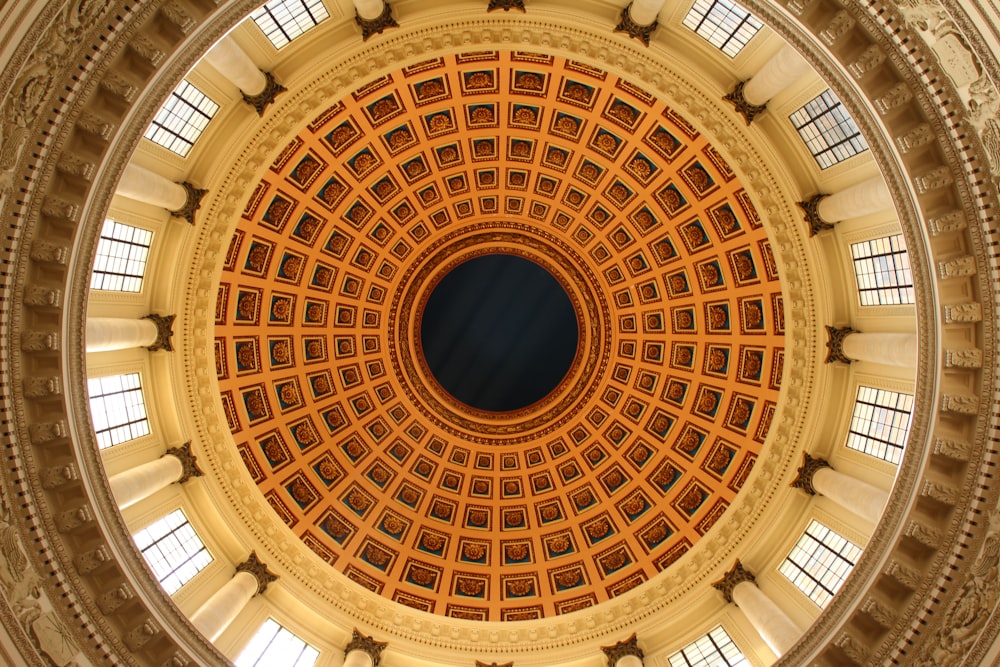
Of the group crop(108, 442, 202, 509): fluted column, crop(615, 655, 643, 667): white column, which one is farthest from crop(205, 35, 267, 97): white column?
crop(615, 655, 643, 667): white column

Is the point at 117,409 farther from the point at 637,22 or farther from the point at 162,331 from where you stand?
the point at 637,22

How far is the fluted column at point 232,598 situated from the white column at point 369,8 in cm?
2075

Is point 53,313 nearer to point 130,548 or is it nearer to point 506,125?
point 130,548

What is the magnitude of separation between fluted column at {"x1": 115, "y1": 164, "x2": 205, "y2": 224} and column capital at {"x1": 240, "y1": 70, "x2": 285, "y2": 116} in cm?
374

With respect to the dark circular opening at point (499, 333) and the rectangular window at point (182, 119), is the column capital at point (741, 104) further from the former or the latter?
the rectangular window at point (182, 119)

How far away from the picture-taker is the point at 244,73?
2075 centimetres

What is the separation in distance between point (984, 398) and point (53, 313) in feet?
76.2

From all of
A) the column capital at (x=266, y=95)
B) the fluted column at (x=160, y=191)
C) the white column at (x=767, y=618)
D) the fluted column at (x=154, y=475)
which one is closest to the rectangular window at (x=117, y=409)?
the fluted column at (x=154, y=475)

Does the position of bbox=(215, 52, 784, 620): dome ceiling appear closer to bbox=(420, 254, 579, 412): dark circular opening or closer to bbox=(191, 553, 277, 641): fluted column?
bbox=(420, 254, 579, 412): dark circular opening

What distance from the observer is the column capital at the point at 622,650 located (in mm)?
24781

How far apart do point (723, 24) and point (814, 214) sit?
741cm

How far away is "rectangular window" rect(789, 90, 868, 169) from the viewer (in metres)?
20.5

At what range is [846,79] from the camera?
15.2m

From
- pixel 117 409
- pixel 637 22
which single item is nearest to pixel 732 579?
pixel 637 22
